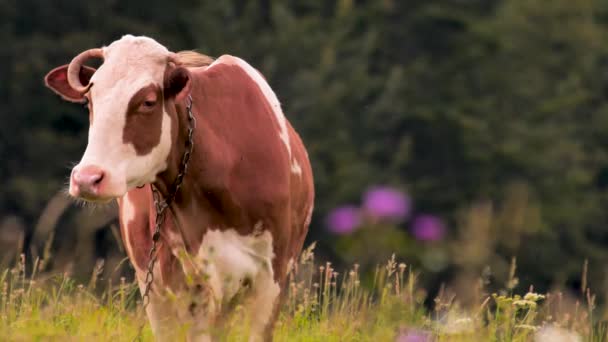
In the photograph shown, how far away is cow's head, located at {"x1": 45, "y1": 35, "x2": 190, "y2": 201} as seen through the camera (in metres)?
5.44

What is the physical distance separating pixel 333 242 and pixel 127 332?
27745 millimetres

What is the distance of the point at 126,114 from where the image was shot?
5.57 m

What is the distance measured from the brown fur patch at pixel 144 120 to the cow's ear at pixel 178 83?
0.05 m

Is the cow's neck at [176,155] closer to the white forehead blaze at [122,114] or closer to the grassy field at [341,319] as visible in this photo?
the white forehead blaze at [122,114]

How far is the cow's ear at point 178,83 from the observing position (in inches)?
225

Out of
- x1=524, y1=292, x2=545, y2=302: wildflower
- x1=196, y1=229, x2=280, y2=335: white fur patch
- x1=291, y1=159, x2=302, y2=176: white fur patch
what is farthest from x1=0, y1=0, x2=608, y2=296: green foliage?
x1=524, y1=292, x2=545, y2=302: wildflower

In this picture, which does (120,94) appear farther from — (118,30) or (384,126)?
(384,126)

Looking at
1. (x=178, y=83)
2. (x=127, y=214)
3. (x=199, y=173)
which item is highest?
(x=178, y=83)

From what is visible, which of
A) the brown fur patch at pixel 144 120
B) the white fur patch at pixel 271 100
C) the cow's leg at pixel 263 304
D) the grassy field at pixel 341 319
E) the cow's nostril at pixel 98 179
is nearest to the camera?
the grassy field at pixel 341 319

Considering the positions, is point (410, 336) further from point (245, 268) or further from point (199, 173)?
point (199, 173)

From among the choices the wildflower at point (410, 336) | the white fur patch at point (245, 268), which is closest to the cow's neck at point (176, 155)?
the white fur patch at point (245, 268)

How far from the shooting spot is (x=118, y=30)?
34.4m

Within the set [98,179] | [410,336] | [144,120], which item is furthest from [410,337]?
[144,120]

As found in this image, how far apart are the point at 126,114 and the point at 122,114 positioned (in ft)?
0.08
